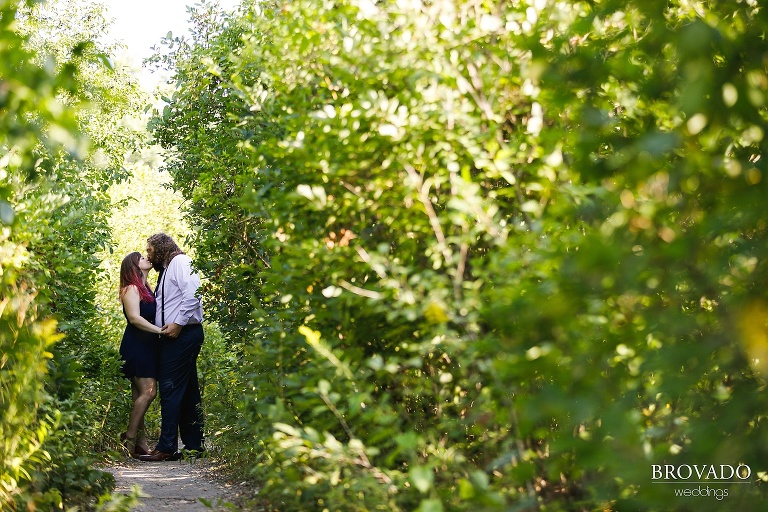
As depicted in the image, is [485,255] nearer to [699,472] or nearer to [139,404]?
[699,472]

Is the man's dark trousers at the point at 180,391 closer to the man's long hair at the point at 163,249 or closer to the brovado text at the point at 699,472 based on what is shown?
Answer: the man's long hair at the point at 163,249

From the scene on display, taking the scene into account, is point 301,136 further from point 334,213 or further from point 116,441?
point 116,441

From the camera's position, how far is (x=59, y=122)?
200 cm

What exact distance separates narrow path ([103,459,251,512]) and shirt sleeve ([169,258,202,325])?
1.24 meters

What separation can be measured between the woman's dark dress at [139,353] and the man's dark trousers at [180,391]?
77mm

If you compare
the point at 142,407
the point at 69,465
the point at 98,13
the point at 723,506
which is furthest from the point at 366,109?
the point at 98,13

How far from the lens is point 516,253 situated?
2445 millimetres

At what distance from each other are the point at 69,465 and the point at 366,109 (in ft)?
7.57

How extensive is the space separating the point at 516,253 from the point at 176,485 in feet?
13.2

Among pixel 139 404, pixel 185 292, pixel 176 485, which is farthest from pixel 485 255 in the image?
pixel 139 404

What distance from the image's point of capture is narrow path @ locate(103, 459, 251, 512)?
4830 millimetres

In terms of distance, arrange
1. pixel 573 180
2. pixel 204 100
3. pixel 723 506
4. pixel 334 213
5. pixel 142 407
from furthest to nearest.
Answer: pixel 204 100 < pixel 142 407 < pixel 334 213 < pixel 573 180 < pixel 723 506

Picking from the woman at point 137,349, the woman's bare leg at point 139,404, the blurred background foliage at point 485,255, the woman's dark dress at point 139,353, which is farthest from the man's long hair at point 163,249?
the blurred background foliage at point 485,255

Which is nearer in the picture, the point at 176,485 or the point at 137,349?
the point at 176,485
